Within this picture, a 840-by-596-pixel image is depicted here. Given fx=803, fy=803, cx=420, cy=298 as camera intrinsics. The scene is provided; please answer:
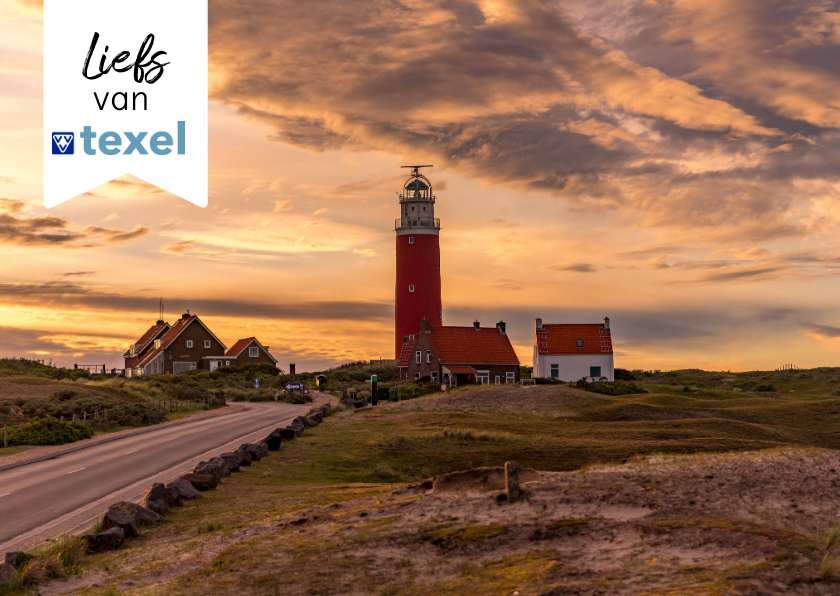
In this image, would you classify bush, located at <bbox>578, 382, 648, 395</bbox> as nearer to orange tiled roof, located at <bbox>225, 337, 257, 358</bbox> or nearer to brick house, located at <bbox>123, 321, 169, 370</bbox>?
orange tiled roof, located at <bbox>225, 337, 257, 358</bbox>

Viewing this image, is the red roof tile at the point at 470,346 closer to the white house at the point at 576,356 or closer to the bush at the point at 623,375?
the white house at the point at 576,356

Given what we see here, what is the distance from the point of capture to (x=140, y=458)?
89.5 feet

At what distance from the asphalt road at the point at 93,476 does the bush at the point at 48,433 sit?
186 cm

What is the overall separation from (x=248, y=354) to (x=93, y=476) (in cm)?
7753

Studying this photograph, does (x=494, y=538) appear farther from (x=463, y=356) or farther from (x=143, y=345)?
(x=143, y=345)

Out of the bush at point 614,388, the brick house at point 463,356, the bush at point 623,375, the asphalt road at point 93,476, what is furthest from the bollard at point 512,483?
the bush at point 623,375

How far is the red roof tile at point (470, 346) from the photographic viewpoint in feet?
233

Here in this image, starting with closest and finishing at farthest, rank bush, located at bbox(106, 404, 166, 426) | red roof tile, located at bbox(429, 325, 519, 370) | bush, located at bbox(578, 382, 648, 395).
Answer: bush, located at bbox(106, 404, 166, 426)
bush, located at bbox(578, 382, 648, 395)
red roof tile, located at bbox(429, 325, 519, 370)

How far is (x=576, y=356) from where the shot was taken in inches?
2746

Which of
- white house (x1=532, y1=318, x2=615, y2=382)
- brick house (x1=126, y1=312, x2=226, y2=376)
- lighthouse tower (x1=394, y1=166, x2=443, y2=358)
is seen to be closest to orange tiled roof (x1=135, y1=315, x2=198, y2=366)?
brick house (x1=126, y1=312, x2=226, y2=376)

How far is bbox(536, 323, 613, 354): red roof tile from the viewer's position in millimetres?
70000

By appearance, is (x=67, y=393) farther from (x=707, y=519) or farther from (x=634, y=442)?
(x=707, y=519)

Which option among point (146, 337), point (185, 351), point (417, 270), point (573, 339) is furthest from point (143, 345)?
point (573, 339)

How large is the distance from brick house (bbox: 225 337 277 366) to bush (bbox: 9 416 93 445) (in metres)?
62.8
